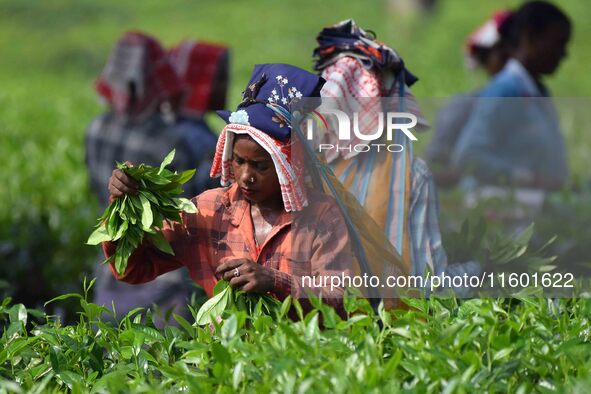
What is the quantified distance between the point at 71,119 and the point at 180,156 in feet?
17.9

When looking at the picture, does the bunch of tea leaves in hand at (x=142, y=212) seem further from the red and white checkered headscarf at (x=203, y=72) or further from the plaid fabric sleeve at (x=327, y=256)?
the red and white checkered headscarf at (x=203, y=72)

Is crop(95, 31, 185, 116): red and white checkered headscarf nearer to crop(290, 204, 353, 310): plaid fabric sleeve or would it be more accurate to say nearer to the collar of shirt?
the collar of shirt

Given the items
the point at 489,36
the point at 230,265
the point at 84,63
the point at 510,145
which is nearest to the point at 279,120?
the point at 230,265

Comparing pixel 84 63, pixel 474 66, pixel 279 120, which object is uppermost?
pixel 279 120

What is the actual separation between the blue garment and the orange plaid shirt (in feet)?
4.36

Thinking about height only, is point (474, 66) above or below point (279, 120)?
below

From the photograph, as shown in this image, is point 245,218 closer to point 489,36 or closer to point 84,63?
point 489,36

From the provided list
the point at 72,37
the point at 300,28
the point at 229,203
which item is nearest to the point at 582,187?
the point at 229,203

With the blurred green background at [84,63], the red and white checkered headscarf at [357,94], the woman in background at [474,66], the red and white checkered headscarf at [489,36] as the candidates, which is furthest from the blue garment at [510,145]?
the red and white checkered headscarf at [489,36]

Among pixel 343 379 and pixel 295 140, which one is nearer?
pixel 343 379

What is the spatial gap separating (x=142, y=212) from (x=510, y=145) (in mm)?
2281

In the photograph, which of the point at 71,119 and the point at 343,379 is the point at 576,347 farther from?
the point at 71,119

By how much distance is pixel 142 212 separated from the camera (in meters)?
3.29

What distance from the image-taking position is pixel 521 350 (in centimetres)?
288
